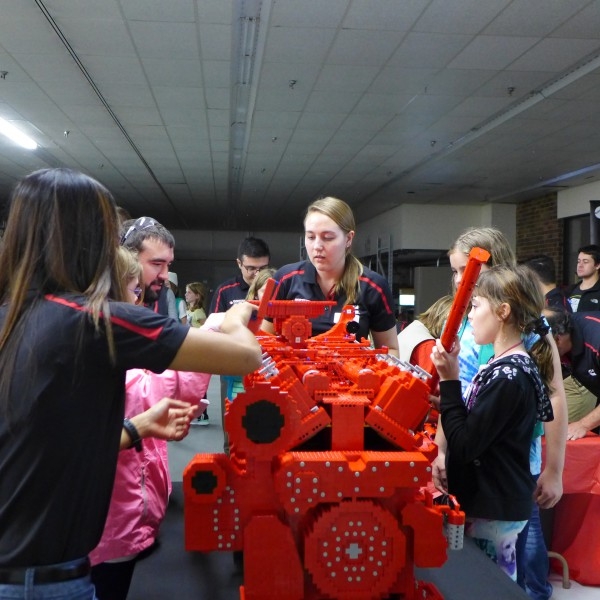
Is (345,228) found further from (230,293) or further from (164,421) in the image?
(230,293)

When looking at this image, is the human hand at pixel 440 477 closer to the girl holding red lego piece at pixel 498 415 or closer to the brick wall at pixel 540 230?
the girl holding red lego piece at pixel 498 415

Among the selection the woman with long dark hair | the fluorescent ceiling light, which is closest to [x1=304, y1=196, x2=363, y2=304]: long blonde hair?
the woman with long dark hair

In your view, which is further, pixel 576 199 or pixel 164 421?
pixel 576 199

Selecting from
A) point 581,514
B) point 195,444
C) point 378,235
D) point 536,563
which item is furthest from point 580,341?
point 378,235

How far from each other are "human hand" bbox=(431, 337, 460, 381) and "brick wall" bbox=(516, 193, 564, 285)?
9682 mm

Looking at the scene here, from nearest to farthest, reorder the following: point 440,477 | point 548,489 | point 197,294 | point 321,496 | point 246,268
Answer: point 321,496 → point 440,477 → point 548,489 → point 246,268 → point 197,294

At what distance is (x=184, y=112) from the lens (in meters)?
6.86

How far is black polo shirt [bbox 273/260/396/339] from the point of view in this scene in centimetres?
243

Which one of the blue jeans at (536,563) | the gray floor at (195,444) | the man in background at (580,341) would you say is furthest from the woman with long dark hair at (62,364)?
the gray floor at (195,444)

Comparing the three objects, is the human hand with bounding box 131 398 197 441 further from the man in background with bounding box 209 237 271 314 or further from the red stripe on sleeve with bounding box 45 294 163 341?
the man in background with bounding box 209 237 271 314

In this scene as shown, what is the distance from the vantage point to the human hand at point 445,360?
5.32 feet

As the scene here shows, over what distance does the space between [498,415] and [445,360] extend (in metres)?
0.20

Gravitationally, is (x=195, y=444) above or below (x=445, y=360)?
below

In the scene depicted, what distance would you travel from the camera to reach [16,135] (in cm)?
824
